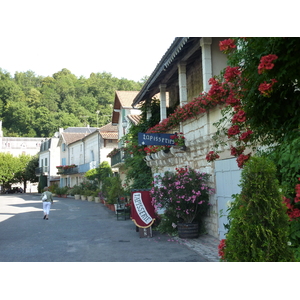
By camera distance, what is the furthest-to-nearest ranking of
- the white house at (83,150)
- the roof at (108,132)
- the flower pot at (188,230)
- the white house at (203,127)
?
the white house at (83,150), the roof at (108,132), the flower pot at (188,230), the white house at (203,127)

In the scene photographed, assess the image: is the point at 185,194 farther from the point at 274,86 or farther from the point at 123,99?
the point at 123,99

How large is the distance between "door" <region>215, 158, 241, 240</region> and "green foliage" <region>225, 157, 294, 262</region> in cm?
382

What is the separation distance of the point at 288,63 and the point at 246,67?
2.83 feet

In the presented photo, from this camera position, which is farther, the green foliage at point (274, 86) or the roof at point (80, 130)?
the roof at point (80, 130)

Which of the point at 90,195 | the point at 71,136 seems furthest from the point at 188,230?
the point at 71,136

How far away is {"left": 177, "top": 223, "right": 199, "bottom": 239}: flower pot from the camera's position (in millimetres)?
9117

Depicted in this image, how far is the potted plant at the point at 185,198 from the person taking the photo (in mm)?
8992

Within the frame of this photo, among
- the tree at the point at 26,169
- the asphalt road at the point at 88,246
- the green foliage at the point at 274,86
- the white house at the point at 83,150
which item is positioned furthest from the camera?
the tree at the point at 26,169

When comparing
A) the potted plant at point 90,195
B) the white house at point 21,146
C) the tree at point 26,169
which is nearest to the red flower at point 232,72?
the potted plant at point 90,195

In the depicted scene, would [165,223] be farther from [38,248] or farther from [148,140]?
[38,248]

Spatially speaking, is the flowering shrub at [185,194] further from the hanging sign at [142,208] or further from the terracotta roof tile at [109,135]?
the terracotta roof tile at [109,135]

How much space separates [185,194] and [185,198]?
0.10 m

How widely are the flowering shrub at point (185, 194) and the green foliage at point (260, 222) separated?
5029mm

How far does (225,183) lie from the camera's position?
8.33 m
